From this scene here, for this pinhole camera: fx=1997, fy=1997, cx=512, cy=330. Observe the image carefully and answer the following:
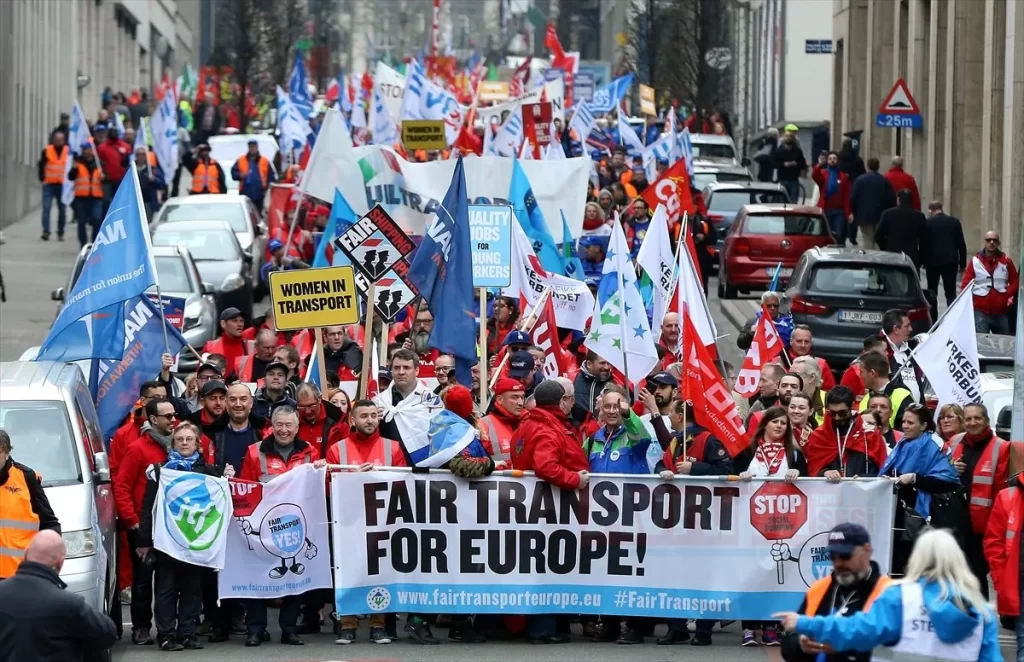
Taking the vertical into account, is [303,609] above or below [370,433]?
below

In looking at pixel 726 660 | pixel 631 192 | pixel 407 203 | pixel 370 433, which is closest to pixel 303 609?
pixel 370 433

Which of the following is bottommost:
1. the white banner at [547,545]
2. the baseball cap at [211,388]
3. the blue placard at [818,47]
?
the white banner at [547,545]

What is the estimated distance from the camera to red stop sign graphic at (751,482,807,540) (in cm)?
1209

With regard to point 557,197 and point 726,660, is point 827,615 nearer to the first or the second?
point 726,660

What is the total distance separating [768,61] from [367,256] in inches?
1815

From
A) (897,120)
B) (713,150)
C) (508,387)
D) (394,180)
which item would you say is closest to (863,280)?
(394,180)

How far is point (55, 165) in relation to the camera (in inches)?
1328

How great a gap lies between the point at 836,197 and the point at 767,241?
5.00 m

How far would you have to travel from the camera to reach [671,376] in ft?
45.8

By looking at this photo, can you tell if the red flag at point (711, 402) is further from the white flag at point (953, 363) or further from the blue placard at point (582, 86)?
the blue placard at point (582, 86)

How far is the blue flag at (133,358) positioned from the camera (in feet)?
47.1

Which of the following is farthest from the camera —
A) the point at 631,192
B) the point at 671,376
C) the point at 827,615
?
the point at 631,192

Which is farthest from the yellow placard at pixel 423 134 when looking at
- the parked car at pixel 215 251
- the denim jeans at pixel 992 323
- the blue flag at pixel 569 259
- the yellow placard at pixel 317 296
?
the yellow placard at pixel 317 296

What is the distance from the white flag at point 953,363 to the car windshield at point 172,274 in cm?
1035
